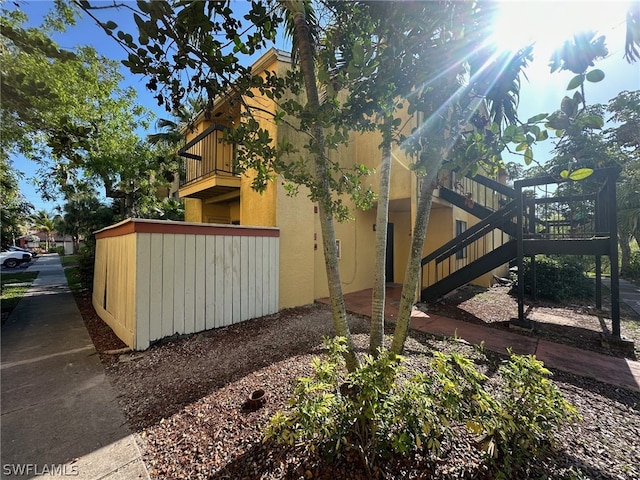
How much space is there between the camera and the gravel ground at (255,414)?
6.34ft

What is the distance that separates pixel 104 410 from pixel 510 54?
4.95m

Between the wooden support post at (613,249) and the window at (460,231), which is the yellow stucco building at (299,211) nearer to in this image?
the window at (460,231)

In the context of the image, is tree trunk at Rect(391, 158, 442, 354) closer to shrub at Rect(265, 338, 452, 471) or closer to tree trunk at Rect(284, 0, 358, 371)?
tree trunk at Rect(284, 0, 358, 371)

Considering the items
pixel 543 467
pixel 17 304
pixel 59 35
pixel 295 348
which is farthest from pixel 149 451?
pixel 59 35

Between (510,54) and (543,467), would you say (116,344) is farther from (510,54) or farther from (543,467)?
(510,54)

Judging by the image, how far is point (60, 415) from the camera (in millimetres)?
2760

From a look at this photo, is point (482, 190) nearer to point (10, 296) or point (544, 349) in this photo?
point (544, 349)

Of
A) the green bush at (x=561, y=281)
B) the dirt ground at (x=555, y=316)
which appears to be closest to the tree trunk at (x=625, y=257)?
the dirt ground at (x=555, y=316)

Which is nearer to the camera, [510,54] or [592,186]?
[510,54]

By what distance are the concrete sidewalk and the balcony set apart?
465 centimetres

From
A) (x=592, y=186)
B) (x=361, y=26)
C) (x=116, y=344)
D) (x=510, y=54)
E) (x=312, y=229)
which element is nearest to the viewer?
(x=510, y=54)

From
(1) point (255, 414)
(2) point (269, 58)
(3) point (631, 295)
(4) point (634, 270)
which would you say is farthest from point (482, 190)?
(1) point (255, 414)

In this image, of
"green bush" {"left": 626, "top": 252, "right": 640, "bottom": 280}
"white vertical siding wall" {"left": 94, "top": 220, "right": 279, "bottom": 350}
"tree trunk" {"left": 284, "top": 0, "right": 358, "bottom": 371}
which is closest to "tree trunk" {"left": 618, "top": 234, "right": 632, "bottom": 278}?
"green bush" {"left": 626, "top": 252, "right": 640, "bottom": 280}

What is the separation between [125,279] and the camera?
4.77 metres
